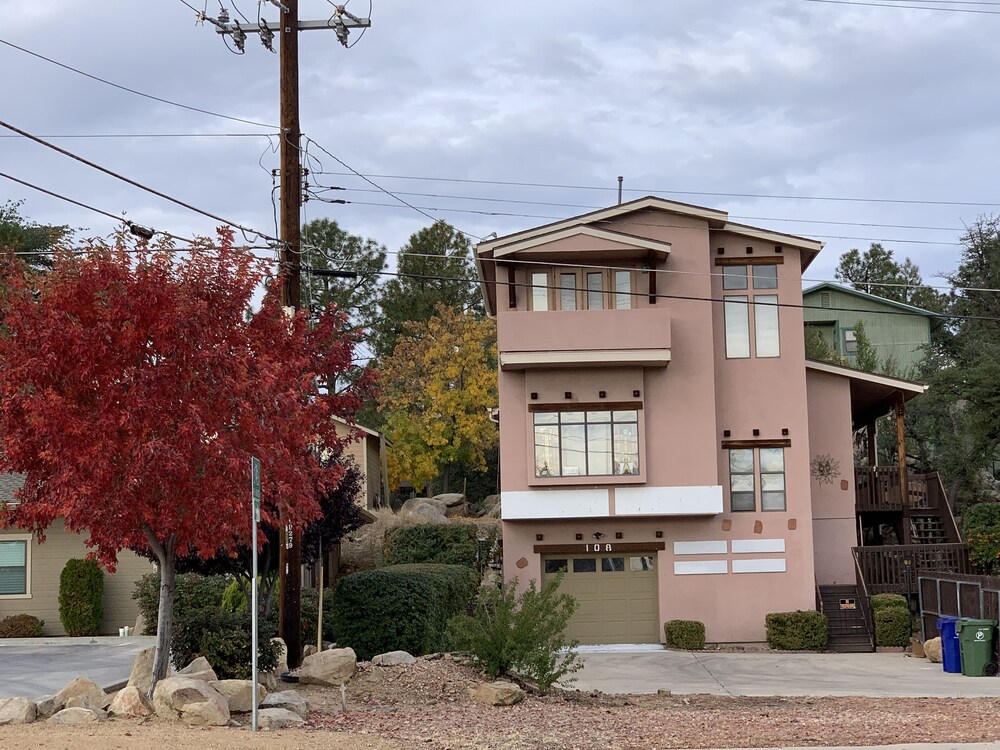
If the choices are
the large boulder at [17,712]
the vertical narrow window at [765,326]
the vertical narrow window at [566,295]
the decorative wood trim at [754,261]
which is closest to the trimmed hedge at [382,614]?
the large boulder at [17,712]

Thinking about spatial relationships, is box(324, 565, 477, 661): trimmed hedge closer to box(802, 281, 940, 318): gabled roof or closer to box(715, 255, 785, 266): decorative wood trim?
box(715, 255, 785, 266): decorative wood trim

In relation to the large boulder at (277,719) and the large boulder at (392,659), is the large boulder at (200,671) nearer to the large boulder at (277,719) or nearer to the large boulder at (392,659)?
the large boulder at (277,719)

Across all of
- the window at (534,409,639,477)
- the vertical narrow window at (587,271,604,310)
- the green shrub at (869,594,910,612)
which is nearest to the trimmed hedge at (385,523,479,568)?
the window at (534,409,639,477)

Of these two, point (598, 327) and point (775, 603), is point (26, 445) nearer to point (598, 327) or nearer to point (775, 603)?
point (598, 327)

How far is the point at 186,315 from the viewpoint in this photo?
557 inches

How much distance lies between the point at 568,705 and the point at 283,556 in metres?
4.60

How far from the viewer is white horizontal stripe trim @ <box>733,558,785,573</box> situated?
29859 millimetres

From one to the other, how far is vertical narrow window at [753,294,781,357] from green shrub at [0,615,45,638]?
719 inches

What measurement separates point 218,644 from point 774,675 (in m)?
11.9

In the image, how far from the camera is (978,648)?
73.0 ft

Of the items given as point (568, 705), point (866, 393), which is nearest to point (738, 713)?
point (568, 705)

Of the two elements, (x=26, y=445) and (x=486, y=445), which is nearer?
(x=26, y=445)

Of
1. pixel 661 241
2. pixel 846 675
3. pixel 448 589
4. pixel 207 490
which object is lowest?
pixel 846 675

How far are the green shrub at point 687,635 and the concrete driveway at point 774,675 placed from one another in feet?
1.52
